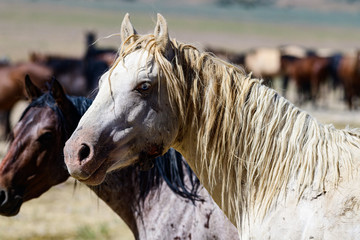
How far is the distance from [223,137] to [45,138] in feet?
4.22

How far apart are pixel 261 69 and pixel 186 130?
17.2 m

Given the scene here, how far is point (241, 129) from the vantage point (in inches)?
86.4

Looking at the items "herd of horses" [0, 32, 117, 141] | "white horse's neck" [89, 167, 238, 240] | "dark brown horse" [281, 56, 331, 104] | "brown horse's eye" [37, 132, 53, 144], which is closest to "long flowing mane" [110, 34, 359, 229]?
"white horse's neck" [89, 167, 238, 240]

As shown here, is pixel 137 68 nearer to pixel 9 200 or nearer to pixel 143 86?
pixel 143 86

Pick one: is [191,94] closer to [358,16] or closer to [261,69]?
[261,69]

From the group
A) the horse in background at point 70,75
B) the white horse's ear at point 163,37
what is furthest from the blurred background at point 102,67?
the white horse's ear at point 163,37

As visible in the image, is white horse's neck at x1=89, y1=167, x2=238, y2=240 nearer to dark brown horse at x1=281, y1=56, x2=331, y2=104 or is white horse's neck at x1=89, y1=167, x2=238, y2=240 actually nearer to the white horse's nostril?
the white horse's nostril

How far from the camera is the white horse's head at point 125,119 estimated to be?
2.08 meters

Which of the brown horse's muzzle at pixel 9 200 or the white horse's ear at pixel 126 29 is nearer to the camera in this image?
the white horse's ear at pixel 126 29

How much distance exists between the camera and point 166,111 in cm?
216

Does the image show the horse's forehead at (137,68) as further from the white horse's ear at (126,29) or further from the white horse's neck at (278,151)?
the white horse's neck at (278,151)

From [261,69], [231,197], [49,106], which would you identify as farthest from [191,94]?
[261,69]

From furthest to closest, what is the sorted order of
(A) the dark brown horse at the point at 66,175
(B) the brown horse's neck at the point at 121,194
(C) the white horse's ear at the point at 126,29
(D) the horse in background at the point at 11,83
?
(D) the horse in background at the point at 11,83 < (B) the brown horse's neck at the point at 121,194 < (A) the dark brown horse at the point at 66,175 < (C) the white horse's ear at the point at 126,29


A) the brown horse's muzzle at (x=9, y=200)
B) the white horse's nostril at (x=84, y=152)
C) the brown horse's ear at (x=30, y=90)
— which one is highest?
the white horse's nostril at (x=84, y=152)
